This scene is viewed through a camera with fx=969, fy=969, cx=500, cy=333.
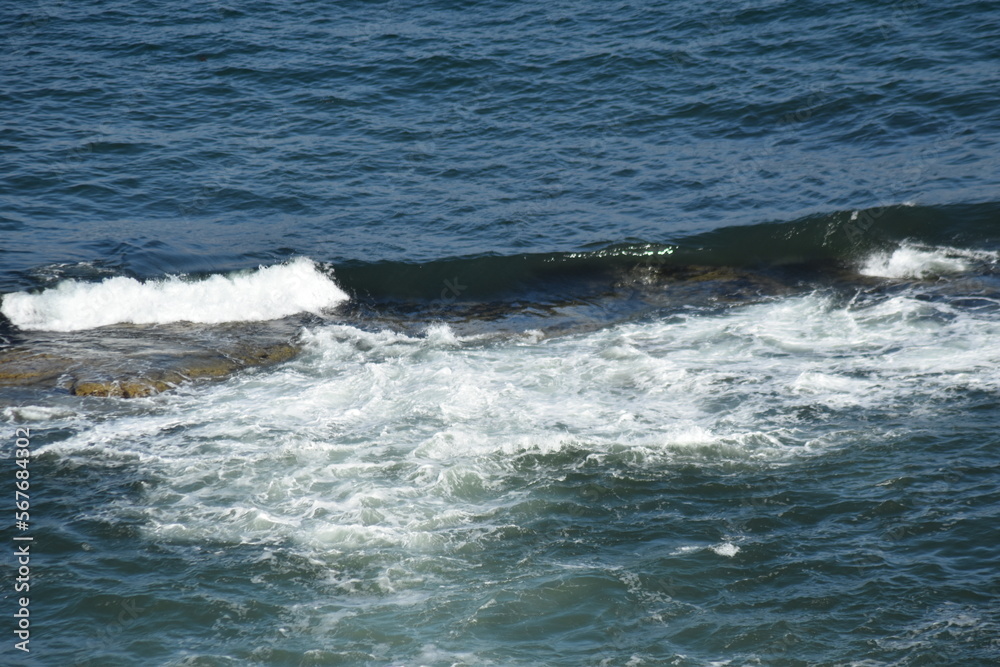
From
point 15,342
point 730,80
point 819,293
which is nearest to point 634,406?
point 819,293

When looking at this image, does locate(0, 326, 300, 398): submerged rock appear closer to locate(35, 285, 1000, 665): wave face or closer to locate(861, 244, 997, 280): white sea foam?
locate(35, 285, 1000, 665): wave face

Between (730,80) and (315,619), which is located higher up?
(730,80)

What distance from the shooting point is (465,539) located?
28.5ft

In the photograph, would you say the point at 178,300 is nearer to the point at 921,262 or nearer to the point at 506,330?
the point at 506,330

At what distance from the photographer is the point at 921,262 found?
14.6 metres

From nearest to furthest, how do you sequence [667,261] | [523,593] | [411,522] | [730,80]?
[523,593], [411,522], [667,261], [730,80]

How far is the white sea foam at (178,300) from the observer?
1484cm

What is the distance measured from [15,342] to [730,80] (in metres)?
15.0

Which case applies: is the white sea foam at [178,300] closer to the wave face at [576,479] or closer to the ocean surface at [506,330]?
the ocean surface at [506,330]

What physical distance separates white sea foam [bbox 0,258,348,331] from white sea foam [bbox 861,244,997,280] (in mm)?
8358

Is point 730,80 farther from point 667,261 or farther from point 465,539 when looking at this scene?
point 465,539

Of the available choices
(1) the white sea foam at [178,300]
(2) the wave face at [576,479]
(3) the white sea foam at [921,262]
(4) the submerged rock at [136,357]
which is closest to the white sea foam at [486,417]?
(2) the wave face at [576,479]

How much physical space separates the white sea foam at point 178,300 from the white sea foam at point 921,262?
8358mm

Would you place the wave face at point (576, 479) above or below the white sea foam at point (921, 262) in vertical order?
below
